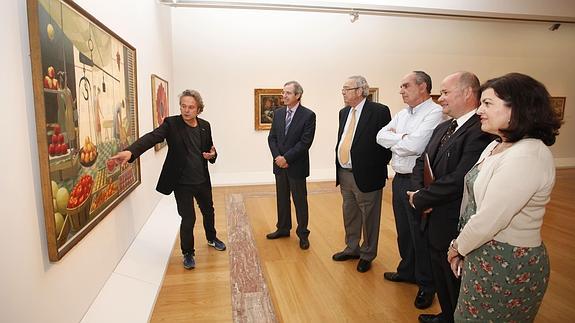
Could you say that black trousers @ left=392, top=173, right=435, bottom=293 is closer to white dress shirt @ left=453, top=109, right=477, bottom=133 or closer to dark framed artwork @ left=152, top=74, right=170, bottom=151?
white dress shirt @ left=453, top=109, right=477, bottom=133

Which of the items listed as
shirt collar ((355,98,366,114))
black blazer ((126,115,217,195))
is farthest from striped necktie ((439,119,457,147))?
black blazer ((126,115,217,195))

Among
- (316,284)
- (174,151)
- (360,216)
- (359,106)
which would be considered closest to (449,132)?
(359,106)

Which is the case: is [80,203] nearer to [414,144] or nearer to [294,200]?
[294,200]

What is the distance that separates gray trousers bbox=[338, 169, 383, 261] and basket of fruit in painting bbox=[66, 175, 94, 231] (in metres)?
2.44

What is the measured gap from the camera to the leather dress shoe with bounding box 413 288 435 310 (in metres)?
3.06

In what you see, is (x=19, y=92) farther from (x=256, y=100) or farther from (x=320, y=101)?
(x=320, y=101)

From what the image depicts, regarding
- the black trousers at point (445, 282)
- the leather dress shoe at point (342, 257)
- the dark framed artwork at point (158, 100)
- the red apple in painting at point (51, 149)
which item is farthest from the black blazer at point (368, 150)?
the dark framed artwork at point (158, 100)

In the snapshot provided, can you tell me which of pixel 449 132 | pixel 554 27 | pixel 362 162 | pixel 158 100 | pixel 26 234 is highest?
pixel 554 27

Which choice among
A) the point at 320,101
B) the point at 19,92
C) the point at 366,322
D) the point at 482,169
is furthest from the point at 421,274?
the point at 320,101

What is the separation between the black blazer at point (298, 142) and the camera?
4180 mm

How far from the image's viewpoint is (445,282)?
2.55m

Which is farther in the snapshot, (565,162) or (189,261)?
(565,162)

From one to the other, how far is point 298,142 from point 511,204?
2809 millimetres

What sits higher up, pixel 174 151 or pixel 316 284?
pixel 174 151
